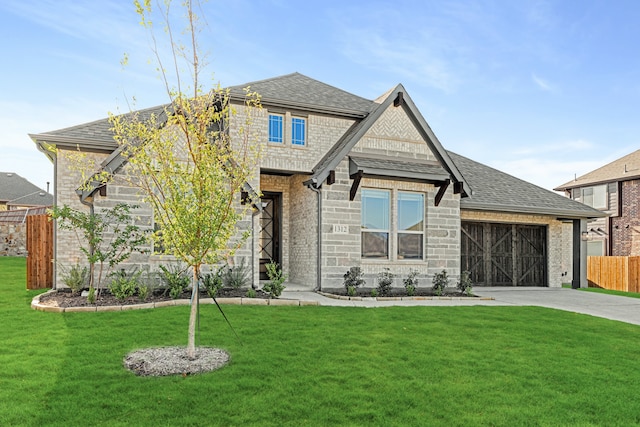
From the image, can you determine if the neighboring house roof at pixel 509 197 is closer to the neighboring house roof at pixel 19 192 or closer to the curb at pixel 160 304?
the curb at pixel 160 304

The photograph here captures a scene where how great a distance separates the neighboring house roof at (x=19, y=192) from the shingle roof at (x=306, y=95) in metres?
37.6

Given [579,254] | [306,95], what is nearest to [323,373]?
[306,95]

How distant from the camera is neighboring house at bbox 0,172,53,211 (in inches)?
1699

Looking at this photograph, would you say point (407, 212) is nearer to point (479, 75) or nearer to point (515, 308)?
point (515, 308)

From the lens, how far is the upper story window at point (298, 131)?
46.2 feet

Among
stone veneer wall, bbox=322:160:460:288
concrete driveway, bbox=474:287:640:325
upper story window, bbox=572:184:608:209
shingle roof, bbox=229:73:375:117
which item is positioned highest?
shingle roof, bbox=229:73:375:117

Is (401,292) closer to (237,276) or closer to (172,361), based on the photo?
(237,276)

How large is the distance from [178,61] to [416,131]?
10.00m

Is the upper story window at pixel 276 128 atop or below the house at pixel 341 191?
atop

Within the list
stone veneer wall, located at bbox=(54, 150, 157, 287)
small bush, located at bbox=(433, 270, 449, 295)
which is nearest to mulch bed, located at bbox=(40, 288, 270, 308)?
stone veneer wall, located at bbox=(54, 150, 157, 287)

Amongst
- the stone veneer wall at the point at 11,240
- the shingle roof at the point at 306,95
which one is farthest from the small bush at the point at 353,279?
the stone veneer wall at the point at 11,240

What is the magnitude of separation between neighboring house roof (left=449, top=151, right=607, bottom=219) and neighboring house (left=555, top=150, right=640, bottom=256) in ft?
34.0

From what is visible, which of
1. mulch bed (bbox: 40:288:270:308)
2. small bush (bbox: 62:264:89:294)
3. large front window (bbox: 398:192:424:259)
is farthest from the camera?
large front window (bbox: 398:192:424:259)

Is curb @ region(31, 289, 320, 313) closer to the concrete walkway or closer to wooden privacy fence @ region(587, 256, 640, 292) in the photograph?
the concrete walkway
